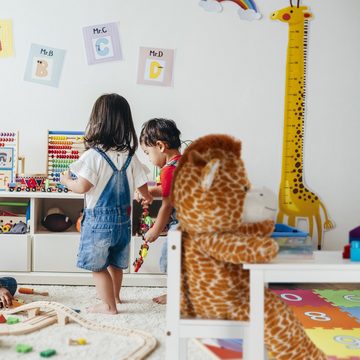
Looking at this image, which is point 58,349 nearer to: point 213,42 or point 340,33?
point 213,42

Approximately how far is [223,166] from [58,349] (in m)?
0.82

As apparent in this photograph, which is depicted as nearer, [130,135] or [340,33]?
[130,135]

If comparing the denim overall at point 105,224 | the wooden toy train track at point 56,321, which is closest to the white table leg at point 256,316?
the wooden toy train track at point 56,321

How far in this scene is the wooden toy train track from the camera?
165 cm

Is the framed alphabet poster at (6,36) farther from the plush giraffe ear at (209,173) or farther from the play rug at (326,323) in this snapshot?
the plush giraffe ear at (209,173)

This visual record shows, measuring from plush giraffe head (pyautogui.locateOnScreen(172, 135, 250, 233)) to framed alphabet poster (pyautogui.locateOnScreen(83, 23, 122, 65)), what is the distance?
176cm

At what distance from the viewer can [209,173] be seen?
116cm

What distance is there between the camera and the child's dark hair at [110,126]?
2004 mm

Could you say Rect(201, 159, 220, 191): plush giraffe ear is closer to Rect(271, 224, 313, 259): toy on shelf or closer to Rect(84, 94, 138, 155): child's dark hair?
Rect(271, 224, 313, 259): toy on shelf

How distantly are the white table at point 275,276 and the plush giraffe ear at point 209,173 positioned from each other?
193mm

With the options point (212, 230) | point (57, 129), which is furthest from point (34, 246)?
point (212, 230)

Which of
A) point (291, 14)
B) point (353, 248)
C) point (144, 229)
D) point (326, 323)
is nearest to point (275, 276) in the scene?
point (353, 248)

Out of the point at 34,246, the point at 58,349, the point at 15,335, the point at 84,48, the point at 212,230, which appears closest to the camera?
the point at 212,230

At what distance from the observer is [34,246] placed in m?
2.58
